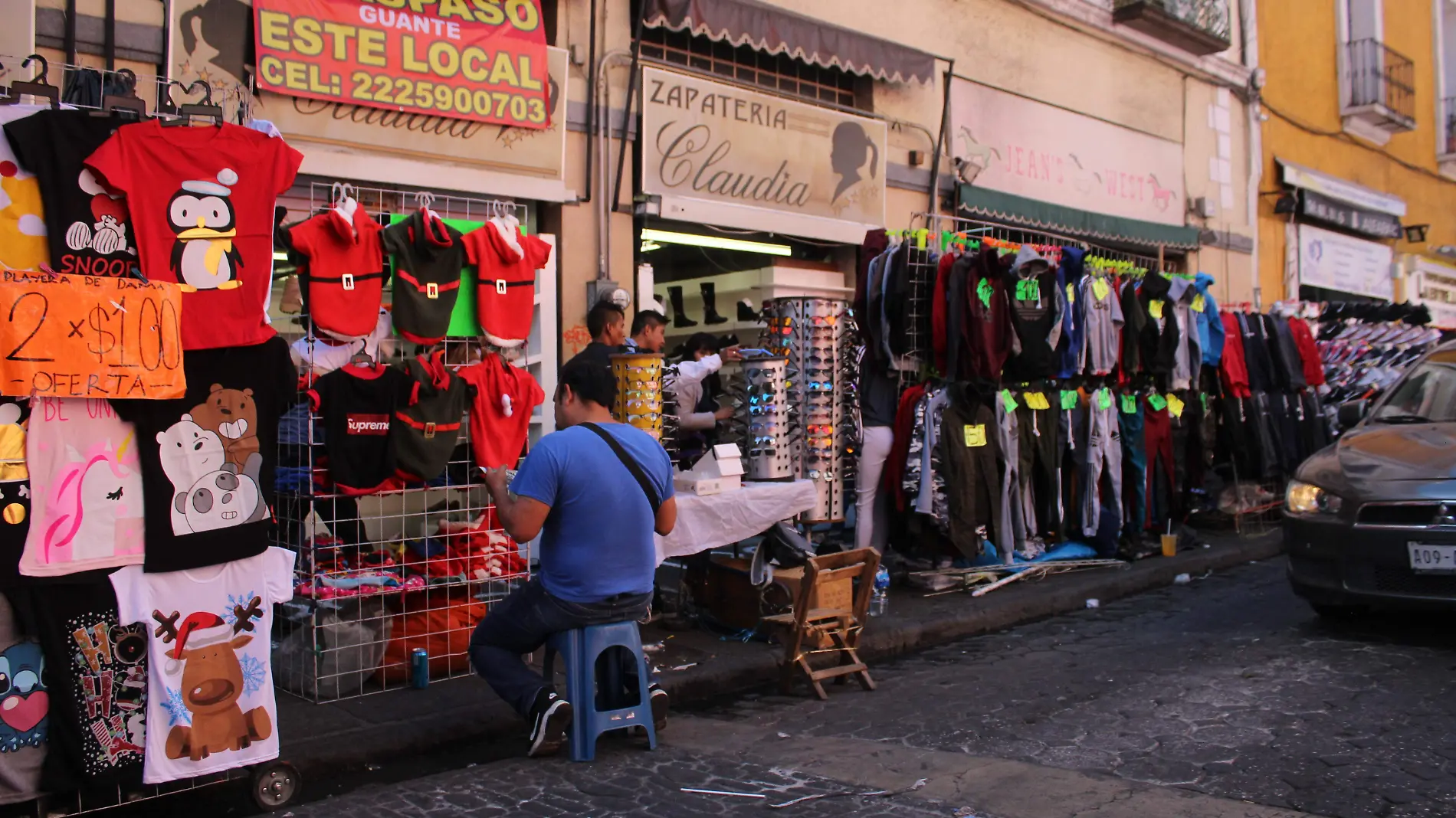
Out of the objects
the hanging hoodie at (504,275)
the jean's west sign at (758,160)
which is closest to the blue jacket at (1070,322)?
the jean's west sign at (758,160)

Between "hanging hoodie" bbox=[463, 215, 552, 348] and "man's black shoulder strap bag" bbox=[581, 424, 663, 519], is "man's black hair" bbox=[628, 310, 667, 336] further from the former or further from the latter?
"man's black shoulder strap bag" bbox=[581, 424, 663, 519]

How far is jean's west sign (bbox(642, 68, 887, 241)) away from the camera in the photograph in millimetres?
9125

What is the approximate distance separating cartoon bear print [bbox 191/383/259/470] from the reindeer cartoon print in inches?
Answer: 23.0

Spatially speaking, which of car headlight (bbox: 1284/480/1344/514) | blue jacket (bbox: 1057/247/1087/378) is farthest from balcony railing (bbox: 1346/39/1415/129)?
car headlight (bbox: 1284/480/1344/514)

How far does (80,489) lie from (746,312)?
6.95 metres

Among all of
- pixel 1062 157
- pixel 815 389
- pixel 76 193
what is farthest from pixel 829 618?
pixel 1062 157

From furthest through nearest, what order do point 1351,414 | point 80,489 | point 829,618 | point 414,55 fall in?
point 1351,414 < point 414,55 < point 829,618 < point 80,489

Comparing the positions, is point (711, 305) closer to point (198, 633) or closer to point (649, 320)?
point (649, 320)

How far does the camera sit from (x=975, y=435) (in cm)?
902

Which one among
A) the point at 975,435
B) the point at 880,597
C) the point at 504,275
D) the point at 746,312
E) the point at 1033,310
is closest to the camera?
the point at 504,275

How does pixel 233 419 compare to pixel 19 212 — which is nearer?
pixel 19 212

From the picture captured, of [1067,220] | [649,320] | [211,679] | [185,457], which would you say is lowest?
[211,679]

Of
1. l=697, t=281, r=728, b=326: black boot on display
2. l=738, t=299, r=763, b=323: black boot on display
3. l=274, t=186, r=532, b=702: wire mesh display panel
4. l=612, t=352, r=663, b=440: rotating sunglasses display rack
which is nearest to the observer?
l=274, t=186, r=532, b=702: wire mesh display panel

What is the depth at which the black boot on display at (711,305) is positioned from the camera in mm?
10938
